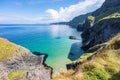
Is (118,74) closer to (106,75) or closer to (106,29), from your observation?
(106,75)


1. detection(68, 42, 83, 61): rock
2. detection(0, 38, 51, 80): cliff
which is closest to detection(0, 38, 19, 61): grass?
detection(0, 38, 51, 80): cliff

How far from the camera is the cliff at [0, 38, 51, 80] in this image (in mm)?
74475

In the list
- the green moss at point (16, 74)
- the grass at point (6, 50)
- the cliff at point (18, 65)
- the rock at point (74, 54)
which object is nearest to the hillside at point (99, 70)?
the cliff at point (18, 65)

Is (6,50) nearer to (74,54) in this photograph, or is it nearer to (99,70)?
(74,54)

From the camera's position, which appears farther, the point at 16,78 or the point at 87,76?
the point at 16,78

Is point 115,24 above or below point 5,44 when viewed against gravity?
above

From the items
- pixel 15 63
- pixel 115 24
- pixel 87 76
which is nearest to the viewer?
pixel 87 76

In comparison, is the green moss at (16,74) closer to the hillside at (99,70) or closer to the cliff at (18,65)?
the cliff at (18,65)

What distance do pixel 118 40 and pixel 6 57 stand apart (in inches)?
2927

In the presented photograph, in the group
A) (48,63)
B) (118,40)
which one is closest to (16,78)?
(48,63)

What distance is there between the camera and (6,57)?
9444 centimetres

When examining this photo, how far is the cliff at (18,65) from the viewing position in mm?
74475

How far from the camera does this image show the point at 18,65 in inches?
3565

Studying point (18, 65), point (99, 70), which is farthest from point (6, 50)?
point (99, 70)
